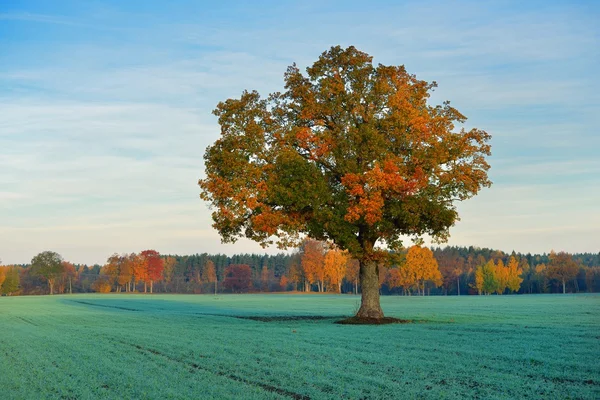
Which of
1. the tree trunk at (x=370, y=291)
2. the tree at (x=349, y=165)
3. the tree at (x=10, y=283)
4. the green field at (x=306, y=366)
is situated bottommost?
the tree at (x=10, y=283)

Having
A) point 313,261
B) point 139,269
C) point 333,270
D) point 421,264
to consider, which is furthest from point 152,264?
point 421,264

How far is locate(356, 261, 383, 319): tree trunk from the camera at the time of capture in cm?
3834

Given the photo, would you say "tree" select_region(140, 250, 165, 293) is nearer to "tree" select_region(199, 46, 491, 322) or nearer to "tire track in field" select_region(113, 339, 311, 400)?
"tree" select_region(199, 46, 491, 322)

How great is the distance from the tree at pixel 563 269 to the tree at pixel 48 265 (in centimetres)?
14146

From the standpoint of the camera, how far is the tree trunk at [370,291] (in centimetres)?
3834

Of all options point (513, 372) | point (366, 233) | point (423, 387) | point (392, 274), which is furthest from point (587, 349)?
point (392, 274)

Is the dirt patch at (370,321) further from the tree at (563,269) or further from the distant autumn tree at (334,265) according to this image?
the tree at (563,269)

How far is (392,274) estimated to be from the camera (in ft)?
502

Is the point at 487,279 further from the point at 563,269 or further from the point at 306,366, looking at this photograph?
the point at 306,366

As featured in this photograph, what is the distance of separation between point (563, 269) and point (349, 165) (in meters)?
140

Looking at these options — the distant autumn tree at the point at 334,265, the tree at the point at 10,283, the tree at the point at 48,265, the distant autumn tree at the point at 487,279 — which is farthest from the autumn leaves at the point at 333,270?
the tree at the point at 10,283

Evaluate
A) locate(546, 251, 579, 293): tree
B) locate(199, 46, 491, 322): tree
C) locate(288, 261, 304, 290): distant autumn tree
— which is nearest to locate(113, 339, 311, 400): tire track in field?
locate(199, 46, 491, 322): tree

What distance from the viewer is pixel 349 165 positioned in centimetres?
3538

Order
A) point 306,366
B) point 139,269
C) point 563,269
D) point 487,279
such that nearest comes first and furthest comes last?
point 306,366, point 563,269, point 487,279, point 139,269
